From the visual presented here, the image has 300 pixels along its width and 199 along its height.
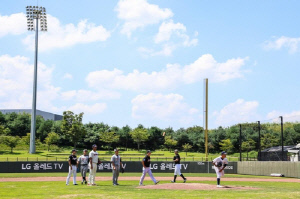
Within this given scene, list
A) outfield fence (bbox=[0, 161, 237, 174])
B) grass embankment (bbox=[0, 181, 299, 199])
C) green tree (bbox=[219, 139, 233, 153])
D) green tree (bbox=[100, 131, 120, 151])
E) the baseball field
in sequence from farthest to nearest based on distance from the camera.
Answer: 1. green tree (bbox=[219, 139, 233, 153])
2. green tree (bbox=[100, 131, 120, 151])
3. outfield fence (bbox=[0, 161, 237, 174])
4. the baseball field
5. grass embankment (bbox=[0, 181, 299, 199])

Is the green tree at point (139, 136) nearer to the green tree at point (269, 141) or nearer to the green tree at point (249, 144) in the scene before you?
the green tree at point (249, 144)

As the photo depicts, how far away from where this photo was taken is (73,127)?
264 ft

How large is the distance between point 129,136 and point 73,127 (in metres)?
18.1

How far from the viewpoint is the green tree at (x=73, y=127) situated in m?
80.5

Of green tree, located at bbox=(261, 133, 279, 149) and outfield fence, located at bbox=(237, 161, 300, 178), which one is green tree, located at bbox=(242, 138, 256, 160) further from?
outfield fence, located at bbox=(237, 161, 300, 178)

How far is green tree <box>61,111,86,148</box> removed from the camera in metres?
80.5

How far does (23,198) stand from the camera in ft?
42.5

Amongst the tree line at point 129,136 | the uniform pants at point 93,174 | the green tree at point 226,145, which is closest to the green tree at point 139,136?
the tree line at point 129,136

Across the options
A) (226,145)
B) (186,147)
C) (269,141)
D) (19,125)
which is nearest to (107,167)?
(269,141)

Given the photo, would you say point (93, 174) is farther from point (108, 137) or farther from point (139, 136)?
point (139, 136)

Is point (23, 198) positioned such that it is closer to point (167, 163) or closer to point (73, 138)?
point (167, 163)

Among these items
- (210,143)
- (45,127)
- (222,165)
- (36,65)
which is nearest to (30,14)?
(36,65)

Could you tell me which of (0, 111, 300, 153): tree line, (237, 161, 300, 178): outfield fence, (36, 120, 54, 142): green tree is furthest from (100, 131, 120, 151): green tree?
(237, 161, 300, 178): outfield fence

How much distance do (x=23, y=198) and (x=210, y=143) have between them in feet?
271
